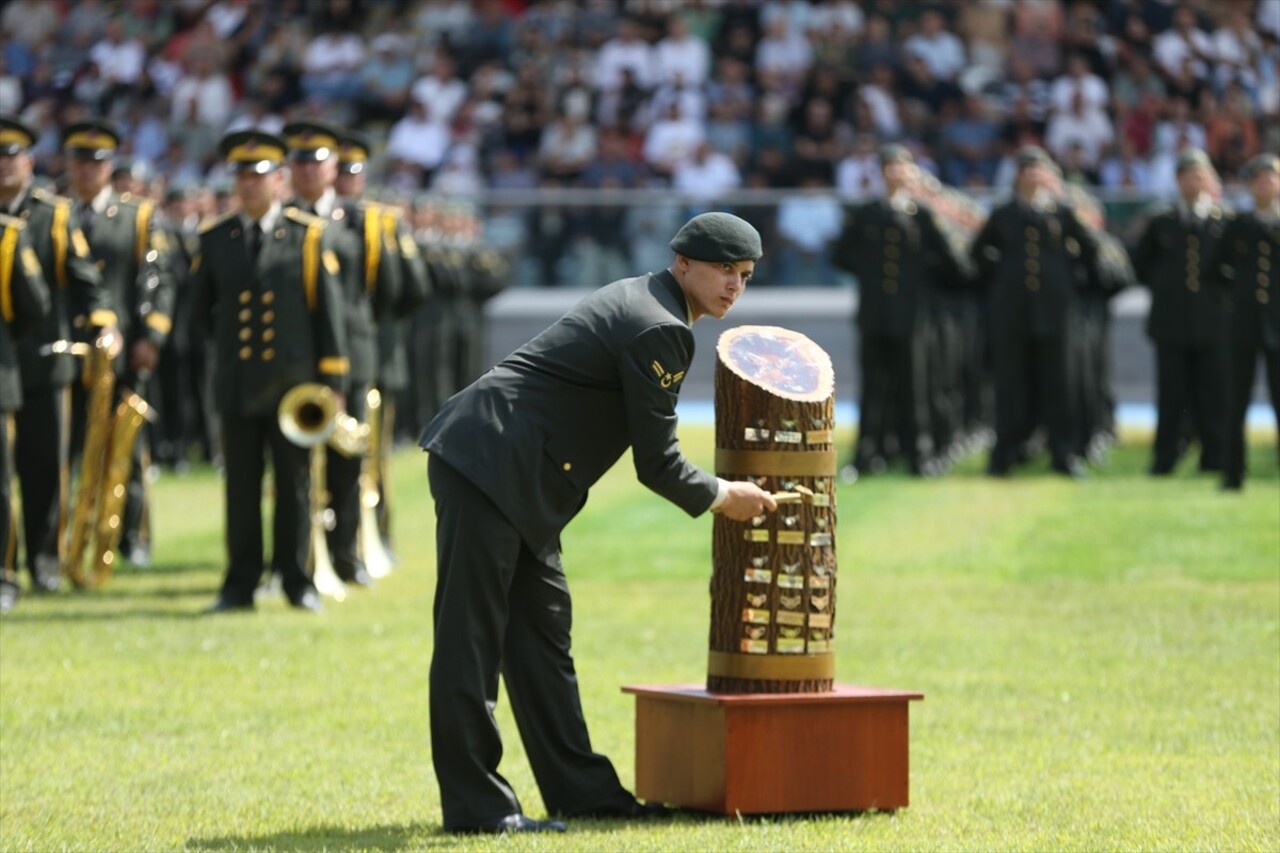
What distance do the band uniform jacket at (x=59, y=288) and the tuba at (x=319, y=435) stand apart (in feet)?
4.53

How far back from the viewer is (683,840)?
7.07m

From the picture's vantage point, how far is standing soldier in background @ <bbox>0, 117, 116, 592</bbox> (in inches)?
506

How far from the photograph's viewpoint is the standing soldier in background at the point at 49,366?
42.1 ft

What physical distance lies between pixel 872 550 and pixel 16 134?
5.61 m

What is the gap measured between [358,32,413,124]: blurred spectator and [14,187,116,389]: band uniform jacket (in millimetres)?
19385

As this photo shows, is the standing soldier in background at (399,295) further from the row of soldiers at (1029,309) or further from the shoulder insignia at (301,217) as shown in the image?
the row of soldiers at (1029,309)

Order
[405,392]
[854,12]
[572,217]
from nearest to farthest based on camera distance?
[405,392] → [572,217] → [854,12]

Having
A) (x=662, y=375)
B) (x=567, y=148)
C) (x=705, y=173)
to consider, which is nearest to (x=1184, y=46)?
(x=705, y=173)

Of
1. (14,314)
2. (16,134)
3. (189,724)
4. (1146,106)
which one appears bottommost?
(189,724)

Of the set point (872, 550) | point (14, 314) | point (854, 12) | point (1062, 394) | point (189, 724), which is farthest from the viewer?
point (854, 12)

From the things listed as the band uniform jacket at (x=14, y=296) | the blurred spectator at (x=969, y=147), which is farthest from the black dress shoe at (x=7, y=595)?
the blurred spectator at (x=969, y=147)

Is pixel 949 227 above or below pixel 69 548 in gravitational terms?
above

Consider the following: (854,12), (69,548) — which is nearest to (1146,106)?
(854,12)

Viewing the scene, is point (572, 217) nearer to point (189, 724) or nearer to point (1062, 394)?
point (1062, 394)
